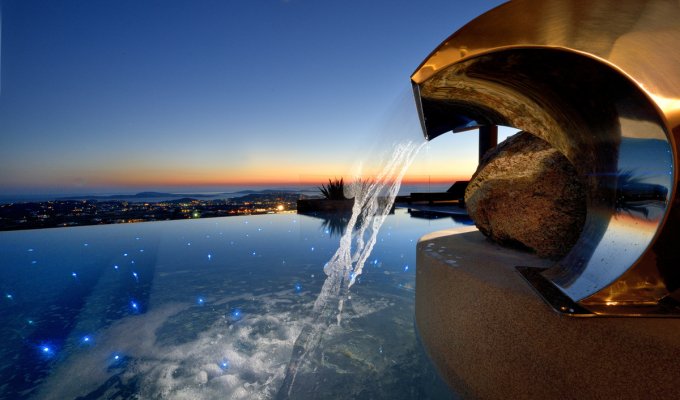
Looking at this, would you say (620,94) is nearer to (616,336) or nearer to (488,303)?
(616,336)

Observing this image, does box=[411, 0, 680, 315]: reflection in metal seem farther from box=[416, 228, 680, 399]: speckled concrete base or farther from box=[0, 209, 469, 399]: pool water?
box=[0, 209, 469, 399]: pool water

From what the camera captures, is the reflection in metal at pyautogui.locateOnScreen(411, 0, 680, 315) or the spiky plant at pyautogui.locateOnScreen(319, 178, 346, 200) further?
the spiky plant at pyautogui.locateOnScreen(319, 178, 346, 200)

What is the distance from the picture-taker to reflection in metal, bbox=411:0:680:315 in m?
1.24

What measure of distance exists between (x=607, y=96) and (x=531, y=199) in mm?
1350

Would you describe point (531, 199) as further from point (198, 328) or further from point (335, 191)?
point (335, 191)

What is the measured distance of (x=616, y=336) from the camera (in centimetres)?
119

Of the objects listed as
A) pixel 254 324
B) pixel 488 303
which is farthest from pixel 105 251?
pixel 488 303

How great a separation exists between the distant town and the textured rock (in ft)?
47.3

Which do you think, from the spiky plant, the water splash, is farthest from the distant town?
the water splash

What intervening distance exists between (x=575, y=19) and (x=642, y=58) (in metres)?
0.35

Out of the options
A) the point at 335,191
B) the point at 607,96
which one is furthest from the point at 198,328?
the point at 335,191

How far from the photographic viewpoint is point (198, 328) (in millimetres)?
3357

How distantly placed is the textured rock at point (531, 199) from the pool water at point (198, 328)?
1546mm

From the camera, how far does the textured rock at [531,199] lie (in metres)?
2.44
